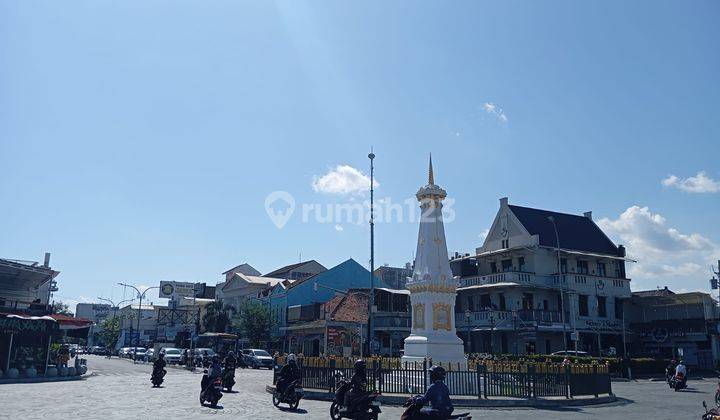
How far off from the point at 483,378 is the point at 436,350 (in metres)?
5.29

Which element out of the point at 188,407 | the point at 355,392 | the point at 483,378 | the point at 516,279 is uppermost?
the point at 516,279

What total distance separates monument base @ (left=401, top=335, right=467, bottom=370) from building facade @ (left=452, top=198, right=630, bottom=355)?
1754cm

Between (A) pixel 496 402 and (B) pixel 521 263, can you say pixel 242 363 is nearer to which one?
(B) pixel 521 263

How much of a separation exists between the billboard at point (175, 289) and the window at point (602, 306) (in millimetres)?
74808

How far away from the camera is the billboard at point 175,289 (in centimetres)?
10150

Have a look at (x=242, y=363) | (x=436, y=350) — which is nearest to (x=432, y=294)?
(x=436, y=350)

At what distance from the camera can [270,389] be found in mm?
23703

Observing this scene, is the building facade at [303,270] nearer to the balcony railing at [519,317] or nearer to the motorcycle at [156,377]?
the balcony railing at [519,317]

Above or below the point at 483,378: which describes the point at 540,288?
above

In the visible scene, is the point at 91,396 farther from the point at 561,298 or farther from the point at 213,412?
the point at 561,298

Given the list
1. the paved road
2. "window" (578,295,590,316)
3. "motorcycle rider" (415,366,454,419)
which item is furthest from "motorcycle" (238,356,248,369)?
"motorcycle rider" (415,366,454,419)

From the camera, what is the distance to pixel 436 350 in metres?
24.9

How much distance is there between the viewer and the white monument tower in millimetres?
25125

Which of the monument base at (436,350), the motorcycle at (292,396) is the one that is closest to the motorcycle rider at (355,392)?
the motorcycle at (292,396)
